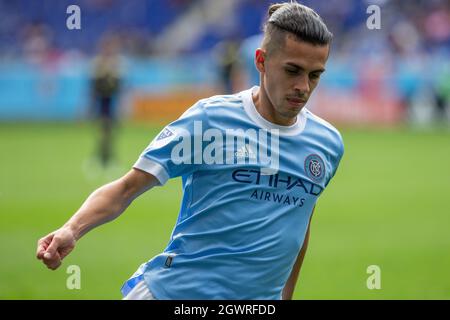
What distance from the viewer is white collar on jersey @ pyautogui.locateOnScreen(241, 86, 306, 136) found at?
172 inches

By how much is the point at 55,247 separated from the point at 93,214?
25 cm

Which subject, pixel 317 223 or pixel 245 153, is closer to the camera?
pixel 245 153

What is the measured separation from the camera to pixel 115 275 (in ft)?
32.0

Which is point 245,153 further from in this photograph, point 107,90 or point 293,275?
point 107,90

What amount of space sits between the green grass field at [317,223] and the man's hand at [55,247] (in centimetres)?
472

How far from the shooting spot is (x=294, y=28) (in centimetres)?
425

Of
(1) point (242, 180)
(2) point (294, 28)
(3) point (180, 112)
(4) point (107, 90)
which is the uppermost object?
(4) point (107, 90)

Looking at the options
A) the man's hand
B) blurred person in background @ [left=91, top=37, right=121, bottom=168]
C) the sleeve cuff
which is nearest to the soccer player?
the sleeve cuff

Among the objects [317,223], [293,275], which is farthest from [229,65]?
[293,275]

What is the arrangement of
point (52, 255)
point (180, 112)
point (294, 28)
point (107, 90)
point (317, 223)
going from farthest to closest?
point (180, 112) → point (107, 90) → point (317, 223) → point (294, 28) → point (52, 255)

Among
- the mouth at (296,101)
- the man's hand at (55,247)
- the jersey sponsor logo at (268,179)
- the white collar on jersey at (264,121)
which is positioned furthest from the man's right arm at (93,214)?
the mouth at (296,101)

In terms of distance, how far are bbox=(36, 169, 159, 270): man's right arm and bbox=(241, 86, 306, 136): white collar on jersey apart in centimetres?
59

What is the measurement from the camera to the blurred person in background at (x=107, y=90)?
1941cm
